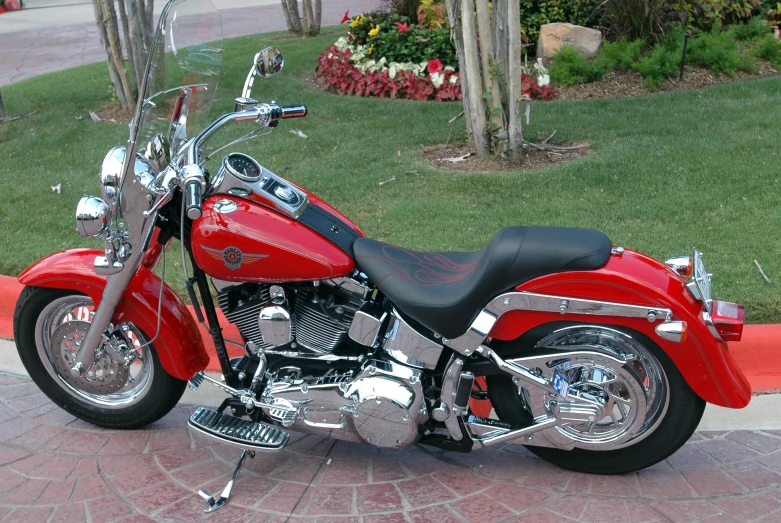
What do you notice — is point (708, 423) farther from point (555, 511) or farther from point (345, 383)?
point (345, 383)

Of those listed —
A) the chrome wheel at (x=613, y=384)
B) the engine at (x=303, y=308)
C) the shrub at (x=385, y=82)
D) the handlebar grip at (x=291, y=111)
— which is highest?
the handlebar grip at (x=291, y=111)

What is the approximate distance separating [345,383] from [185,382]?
889 millimetres

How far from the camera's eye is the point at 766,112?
23.5ft

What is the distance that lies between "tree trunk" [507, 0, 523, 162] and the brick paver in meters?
3.29

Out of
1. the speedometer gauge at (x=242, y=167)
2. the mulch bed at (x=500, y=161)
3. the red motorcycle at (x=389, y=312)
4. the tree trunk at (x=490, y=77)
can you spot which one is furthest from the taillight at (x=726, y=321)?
the tree trunk at (x=490, y=77)

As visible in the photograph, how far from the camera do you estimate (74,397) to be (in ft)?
12.7

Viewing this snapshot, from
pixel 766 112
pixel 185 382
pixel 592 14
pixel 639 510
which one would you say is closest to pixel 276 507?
pixel 185 382

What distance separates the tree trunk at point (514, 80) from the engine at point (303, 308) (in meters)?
3.48

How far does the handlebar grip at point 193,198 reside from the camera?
9.56 ft

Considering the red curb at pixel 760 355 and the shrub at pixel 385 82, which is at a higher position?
the red curb at pixel 760 355

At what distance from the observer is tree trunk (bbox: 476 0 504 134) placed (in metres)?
6.46

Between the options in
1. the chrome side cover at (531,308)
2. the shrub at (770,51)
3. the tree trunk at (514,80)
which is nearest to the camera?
the chrome side cover at (531,308)

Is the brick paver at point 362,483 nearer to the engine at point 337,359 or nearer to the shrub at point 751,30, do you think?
the engine at point 337,359

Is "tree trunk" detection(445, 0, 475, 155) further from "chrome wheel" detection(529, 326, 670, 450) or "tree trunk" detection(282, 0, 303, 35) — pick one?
"tree trunk" detection(282, 0, 303, 35)
